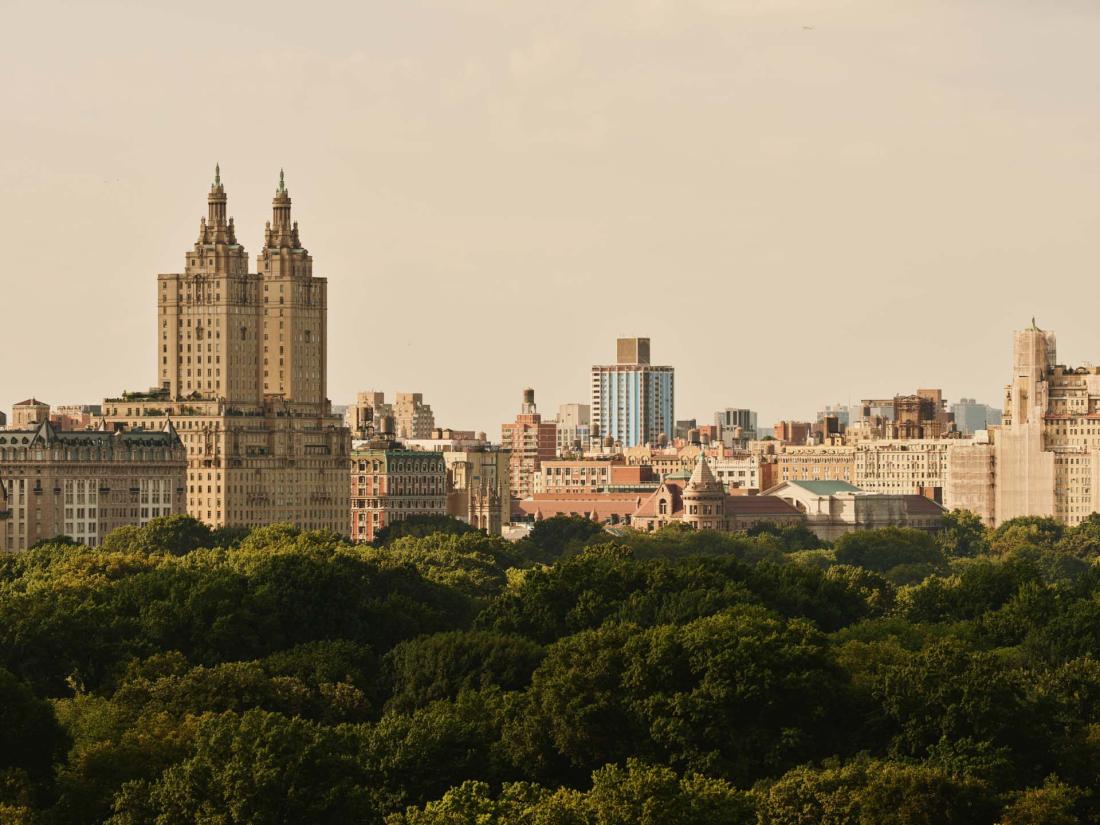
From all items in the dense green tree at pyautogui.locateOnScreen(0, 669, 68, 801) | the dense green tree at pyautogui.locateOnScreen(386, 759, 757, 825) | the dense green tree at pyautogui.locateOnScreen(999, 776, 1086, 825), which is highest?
the dense green tree at pyautogui.locateOnScreen(0, 669, 68, 801)

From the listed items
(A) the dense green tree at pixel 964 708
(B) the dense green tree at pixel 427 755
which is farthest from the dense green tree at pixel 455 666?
(A) the dense green tree at pixel 964 708

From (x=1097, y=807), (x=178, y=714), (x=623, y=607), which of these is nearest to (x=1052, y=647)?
(x=623, y=607)

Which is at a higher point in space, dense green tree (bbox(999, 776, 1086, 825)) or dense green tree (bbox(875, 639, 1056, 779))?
→ dense green tree (bbox(875, 639, 1056, 779))

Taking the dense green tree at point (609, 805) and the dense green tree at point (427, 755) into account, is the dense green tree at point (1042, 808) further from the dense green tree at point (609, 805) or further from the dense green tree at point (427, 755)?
the dense green tree at point (427, 755)

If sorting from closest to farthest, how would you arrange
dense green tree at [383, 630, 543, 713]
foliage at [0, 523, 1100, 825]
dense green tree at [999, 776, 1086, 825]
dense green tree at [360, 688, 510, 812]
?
foliage at [0, 523, 1100, 825], dense green tree at [999, 776, 1086, 825], dense green tree at [360, 688, 510, 812], dense green tree at [383, 630, 543, 713]

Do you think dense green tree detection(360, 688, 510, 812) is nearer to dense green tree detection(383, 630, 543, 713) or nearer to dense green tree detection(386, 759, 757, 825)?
dense green tree detection(386, 759, 757, 825)

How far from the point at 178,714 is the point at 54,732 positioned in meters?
8.62

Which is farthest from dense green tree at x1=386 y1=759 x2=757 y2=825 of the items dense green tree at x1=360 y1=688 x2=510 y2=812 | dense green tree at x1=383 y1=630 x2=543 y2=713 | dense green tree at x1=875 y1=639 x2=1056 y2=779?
dense green tree at x1=383 y1=630 x2=543 y2=713

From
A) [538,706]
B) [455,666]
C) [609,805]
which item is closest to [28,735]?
[538,706]

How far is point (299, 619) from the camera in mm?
170500

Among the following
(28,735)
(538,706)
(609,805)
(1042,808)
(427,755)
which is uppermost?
(538,706)

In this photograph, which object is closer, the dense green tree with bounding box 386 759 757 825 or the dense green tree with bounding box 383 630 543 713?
the dense green tree with bounding box 386 759 757 825

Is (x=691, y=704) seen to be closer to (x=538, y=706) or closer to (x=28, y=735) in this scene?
(x=538, y=706)

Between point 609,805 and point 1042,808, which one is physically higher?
point 609,805
